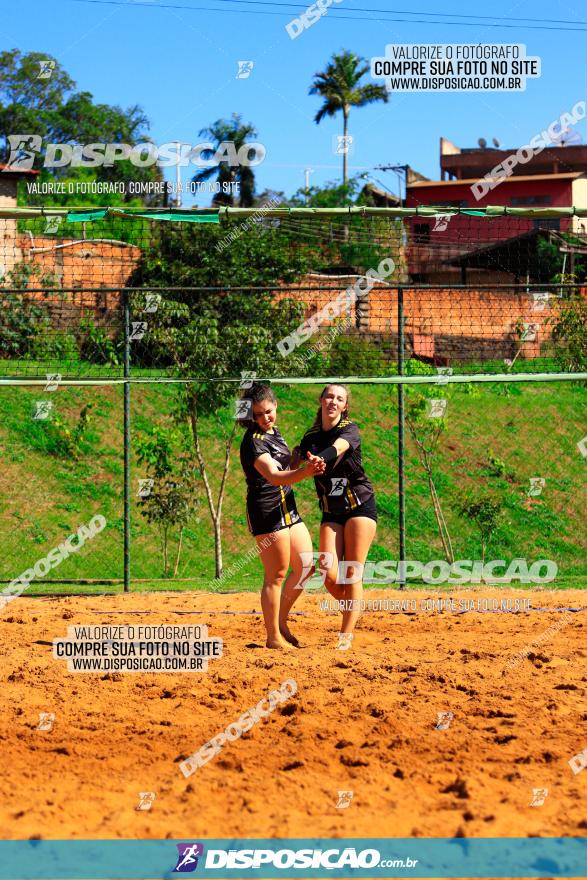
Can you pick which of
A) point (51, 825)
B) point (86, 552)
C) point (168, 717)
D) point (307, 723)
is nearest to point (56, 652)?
point (168, 717)

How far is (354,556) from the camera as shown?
7.48 metres

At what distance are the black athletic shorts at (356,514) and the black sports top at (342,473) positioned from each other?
27 mm

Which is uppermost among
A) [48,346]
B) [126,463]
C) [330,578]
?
[48,346]

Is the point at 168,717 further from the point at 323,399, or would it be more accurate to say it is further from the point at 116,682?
the point at 323,399

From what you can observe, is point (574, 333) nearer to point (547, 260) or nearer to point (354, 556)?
point (354, 556)

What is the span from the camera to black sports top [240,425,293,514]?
24.1 ft

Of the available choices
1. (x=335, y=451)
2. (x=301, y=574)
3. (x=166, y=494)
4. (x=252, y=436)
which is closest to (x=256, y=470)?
(x=252, y=436)

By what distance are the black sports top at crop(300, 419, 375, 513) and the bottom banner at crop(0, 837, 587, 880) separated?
360cm

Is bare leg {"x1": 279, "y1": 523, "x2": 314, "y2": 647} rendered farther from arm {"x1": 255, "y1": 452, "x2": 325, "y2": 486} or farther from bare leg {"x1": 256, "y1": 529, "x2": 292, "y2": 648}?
arm {"x1": 255, "y1": 452, "x2": 325, "y2": 486}

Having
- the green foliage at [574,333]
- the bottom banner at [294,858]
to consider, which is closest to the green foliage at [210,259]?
the green foliage at [574,333]

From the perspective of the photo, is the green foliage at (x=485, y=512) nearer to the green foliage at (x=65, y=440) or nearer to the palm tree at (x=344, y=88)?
the green foliage at (x=65, y=440)

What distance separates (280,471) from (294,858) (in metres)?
3.49

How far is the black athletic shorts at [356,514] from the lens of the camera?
7.52 m

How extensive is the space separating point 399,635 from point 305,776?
3.43m
